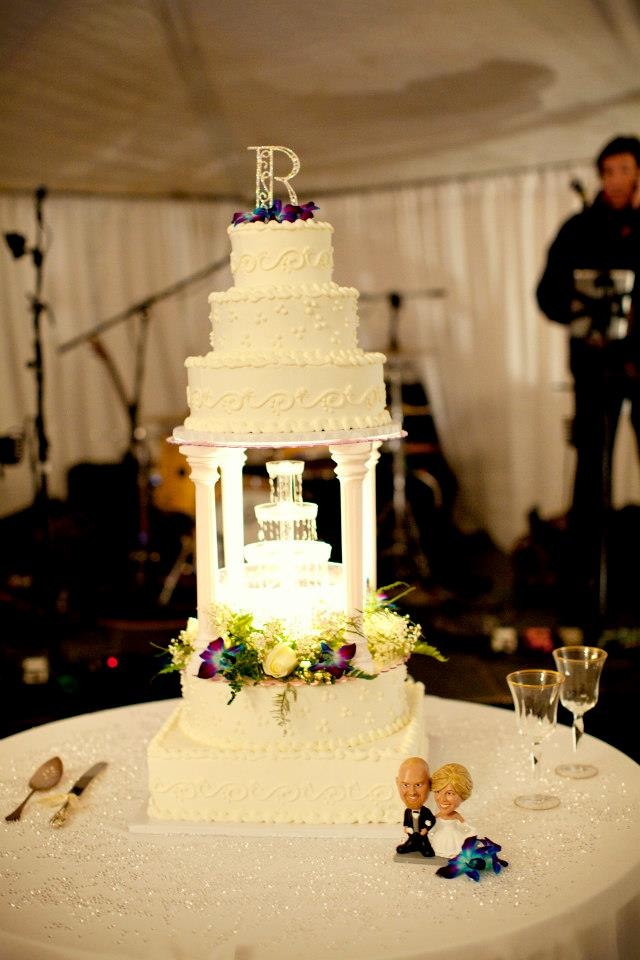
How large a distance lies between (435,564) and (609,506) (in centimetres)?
275

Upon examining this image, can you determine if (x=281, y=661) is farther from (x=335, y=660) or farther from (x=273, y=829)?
(x=273, y=829)

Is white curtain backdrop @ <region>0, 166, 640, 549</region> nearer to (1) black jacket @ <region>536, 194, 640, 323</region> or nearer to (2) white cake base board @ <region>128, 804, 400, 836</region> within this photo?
(1) black jacket @ <region>536, 194, 640, 323</region>

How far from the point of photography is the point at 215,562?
3594 millimetres

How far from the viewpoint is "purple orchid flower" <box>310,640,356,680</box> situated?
3.43 m

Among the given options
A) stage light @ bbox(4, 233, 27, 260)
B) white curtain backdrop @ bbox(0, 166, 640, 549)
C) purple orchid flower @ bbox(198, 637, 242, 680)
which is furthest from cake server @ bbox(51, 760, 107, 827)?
white curtain backdrop @ bbox(0, 166, 640, 549)

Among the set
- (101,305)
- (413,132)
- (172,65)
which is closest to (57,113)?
(172,65)

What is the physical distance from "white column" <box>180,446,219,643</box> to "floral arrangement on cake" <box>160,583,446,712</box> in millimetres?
37

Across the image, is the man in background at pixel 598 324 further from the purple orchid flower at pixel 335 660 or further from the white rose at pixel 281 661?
the white rose at pixel 281 661

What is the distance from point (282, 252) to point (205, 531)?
0.87 meters

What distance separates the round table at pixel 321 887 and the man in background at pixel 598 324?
9.73ft

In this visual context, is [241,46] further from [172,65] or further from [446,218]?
[446,218]

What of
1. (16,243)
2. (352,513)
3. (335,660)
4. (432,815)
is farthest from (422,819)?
(16,243)

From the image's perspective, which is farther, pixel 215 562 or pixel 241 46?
pixel 241 46

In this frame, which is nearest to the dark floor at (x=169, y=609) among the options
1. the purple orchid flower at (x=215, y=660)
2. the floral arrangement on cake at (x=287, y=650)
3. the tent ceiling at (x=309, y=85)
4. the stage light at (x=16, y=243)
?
the stage light at (x=16, y=243)
